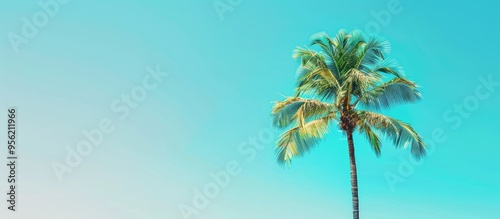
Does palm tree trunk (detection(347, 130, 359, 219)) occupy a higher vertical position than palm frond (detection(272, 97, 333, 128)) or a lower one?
lower

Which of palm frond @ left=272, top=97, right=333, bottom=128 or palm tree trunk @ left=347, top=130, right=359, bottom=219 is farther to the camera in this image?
palm frond @ left=272, top=97, right=333, bottom=128

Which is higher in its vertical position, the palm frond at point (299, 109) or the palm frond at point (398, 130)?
the palm frond at point (299, 109)

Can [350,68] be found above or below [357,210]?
above

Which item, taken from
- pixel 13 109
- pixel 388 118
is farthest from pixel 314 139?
pixel 13 109

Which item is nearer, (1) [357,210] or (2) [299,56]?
(1) [357,210]

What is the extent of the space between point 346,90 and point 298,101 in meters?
1.89

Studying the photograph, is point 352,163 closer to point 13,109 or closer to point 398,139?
point 398,139

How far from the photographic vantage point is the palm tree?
74.8 ft

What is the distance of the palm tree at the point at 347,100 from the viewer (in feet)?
74.8

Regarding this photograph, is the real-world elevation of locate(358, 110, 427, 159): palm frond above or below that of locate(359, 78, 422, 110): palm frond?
below

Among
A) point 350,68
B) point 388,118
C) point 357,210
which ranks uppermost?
point 350,68

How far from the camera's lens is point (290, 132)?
24000 millimetres

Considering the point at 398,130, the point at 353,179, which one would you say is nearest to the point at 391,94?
the point at 398,130

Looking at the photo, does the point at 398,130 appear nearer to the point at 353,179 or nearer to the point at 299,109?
the point at 353,179
